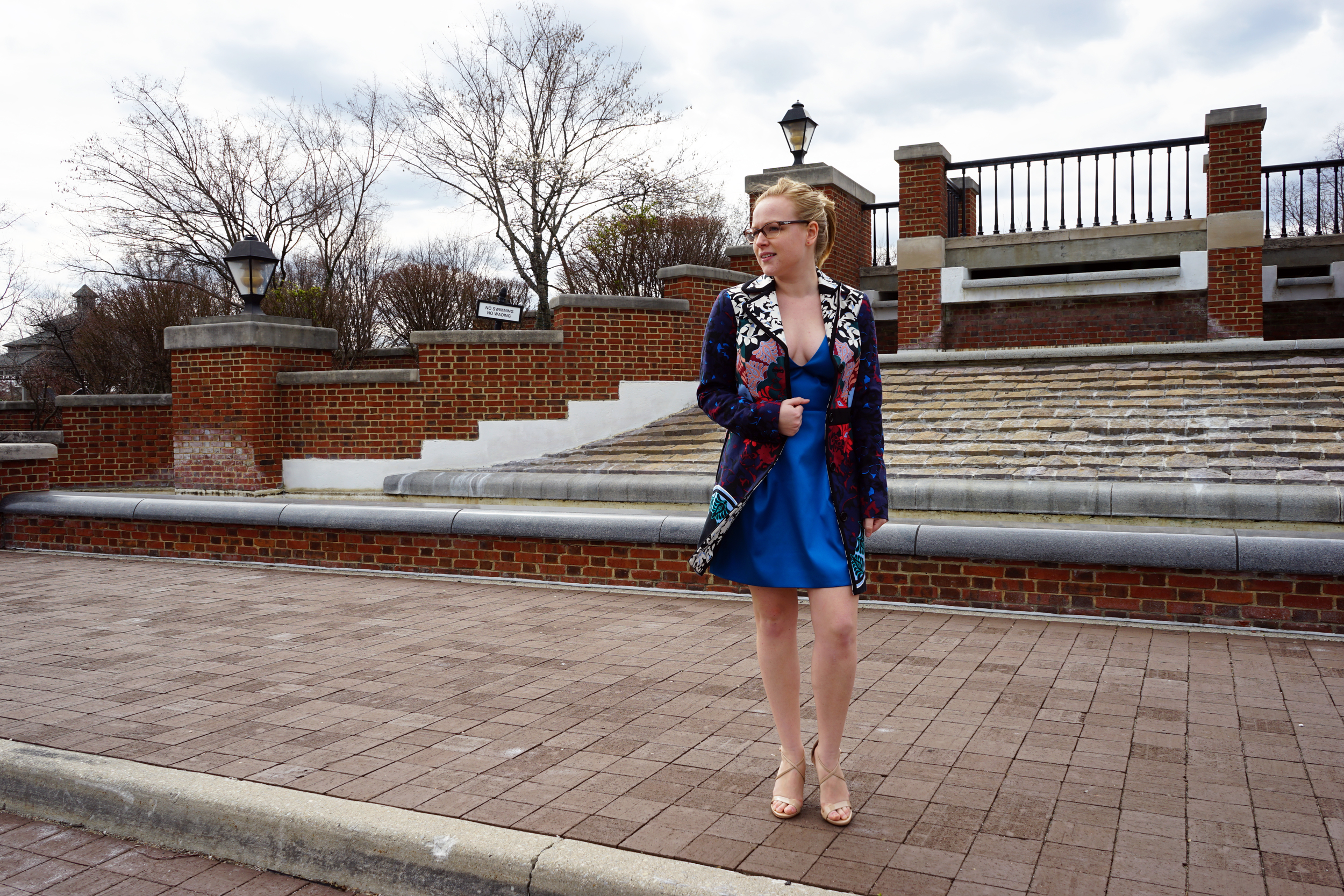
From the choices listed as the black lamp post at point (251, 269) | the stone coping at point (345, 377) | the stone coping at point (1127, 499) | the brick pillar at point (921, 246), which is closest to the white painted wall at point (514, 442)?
the stone coping at point (345, 377)

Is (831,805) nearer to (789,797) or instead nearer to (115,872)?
(789,797)

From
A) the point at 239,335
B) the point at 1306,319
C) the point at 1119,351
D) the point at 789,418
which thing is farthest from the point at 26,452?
the point at 1306,319

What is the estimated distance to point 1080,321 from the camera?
1216 cm

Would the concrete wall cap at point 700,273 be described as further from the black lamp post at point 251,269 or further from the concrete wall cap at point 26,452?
the concrete wall cap at point 26,452

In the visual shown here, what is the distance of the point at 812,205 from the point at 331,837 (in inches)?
96.9

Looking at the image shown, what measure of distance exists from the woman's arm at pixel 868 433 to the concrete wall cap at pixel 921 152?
10.5 metres

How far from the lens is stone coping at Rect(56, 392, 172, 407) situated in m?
11.6

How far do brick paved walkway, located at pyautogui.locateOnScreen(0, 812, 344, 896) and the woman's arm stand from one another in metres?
1.99

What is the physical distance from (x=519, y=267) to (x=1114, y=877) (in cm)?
2497

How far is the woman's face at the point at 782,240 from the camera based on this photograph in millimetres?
3162

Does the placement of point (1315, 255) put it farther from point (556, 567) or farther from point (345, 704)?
point (345, 704)

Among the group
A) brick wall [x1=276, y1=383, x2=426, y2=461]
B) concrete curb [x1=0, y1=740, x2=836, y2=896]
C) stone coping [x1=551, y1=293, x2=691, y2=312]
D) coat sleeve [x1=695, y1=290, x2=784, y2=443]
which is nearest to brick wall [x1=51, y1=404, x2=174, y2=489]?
brick wall [x1=276, y1=383, x2=426, y2=461]

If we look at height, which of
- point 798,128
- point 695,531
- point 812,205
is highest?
point 798,128

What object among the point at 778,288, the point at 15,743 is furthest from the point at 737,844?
the point at 15,743
